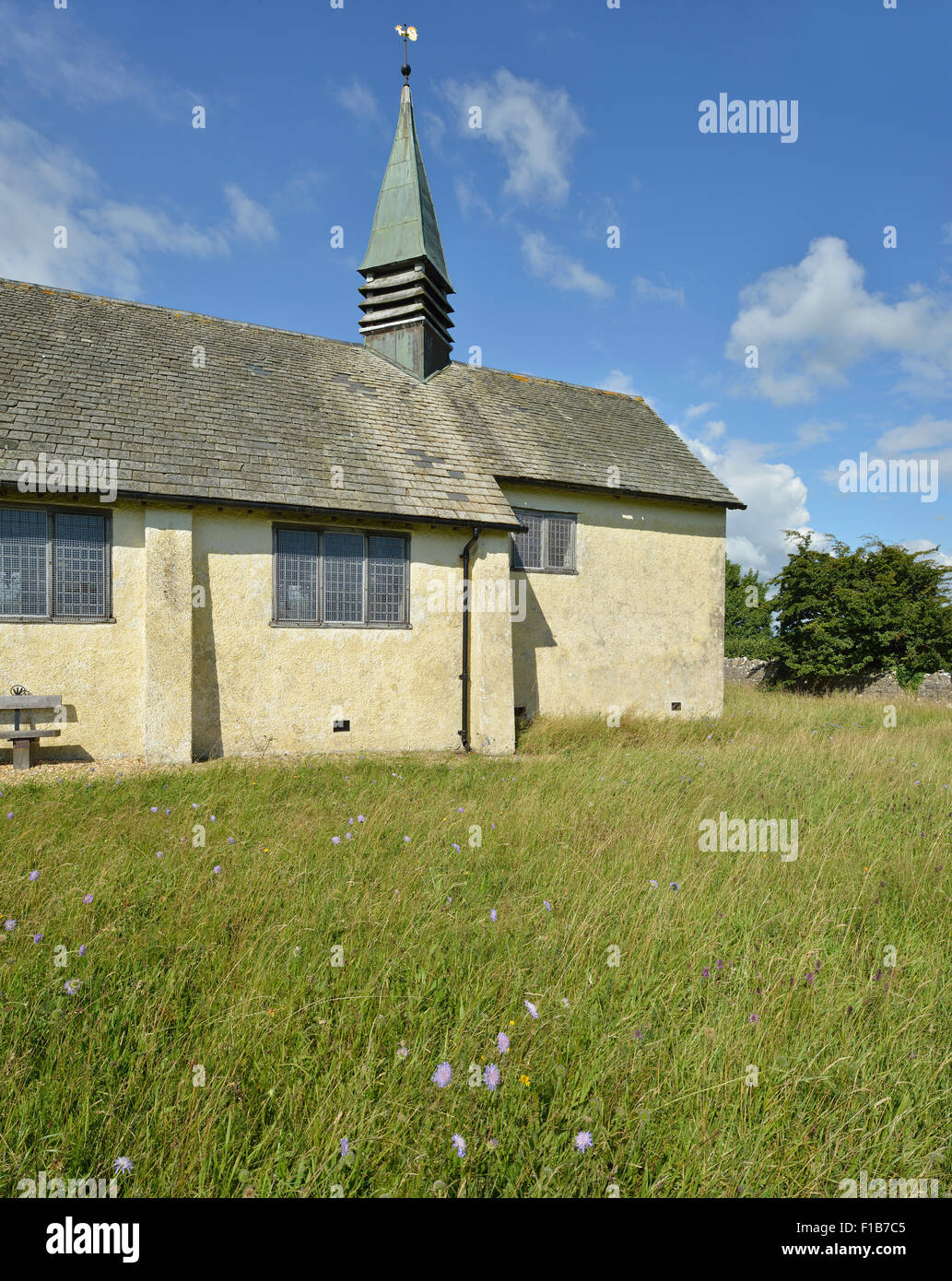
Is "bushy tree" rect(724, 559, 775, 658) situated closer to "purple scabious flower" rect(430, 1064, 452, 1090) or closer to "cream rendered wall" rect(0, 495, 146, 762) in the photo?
"cream rendered wall" rect(0, 495, 146, 762)

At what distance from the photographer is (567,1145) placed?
1895mm

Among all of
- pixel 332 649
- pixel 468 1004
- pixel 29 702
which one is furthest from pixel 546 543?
pixel 468 1004

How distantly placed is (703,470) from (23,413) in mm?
14029

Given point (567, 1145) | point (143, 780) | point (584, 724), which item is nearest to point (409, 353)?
point (584, 724)

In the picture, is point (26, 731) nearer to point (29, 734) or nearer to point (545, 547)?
point (29, 734)

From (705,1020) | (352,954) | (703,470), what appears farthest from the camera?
(703,470)

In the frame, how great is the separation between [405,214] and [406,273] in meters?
1.81

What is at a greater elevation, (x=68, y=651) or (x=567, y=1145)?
(x=68, y=651)

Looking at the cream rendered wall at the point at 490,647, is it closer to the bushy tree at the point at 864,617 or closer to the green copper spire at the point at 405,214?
the green copper spire at the point at 405,214

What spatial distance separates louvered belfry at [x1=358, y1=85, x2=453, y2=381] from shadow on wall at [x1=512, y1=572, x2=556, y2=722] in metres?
6.06

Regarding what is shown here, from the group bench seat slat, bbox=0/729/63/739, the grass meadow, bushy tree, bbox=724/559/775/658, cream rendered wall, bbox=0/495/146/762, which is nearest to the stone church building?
cream rendered wall, bbox=0/495/146/762

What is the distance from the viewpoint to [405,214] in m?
13.8

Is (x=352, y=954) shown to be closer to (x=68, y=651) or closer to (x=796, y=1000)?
(x=796, y=1000)

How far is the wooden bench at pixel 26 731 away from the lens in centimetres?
767
